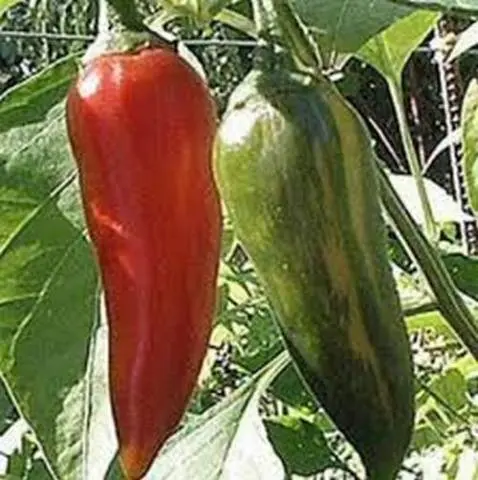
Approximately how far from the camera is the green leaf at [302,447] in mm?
1775

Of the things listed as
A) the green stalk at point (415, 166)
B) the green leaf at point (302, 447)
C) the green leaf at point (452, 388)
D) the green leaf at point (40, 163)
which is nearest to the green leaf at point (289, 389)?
the green leaf at point (302, 447)

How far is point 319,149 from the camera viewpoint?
954mm

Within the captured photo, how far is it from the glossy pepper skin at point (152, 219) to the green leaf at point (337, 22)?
102mm

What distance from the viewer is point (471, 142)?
1.43 m

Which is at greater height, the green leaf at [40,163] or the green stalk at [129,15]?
the green stalk at [129,15]

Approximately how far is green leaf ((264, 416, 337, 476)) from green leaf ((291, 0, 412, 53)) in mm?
712

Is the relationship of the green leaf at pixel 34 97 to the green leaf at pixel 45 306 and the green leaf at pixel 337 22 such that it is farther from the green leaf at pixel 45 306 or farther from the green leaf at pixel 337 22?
the green leaf at pixel 337 22

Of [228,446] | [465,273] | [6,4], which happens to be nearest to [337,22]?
[6,4]

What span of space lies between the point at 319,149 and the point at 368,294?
0.08 metres

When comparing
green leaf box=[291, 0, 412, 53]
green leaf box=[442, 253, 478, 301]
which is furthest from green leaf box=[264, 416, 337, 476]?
green leaf box=[291, 0, 412, 53]

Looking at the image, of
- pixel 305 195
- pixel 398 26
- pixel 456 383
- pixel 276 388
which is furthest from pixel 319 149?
pixel 456 383

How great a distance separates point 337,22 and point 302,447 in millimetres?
761

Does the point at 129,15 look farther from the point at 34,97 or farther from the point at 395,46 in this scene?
the point at 395,46

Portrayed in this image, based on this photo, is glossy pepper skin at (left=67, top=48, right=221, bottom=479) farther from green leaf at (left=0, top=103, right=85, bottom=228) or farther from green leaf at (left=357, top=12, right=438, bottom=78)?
green leaf at (left=357, top=12, right=438, bottom=78)
